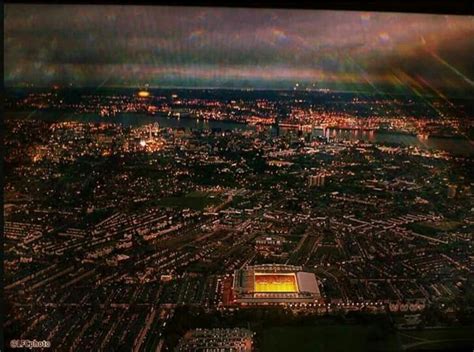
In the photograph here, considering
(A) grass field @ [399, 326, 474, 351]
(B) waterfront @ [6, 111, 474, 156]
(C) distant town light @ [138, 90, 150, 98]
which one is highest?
(C) distant town light @ [138, 90, 150, 98]

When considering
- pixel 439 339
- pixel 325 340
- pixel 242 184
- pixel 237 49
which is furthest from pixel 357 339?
pixel 237 49

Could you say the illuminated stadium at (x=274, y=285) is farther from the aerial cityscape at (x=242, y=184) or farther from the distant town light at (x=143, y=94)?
the distant town light at (x=143, y=94)

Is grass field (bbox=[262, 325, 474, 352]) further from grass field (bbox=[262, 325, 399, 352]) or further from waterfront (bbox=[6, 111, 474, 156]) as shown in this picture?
waterfront (bbox=[6, 111, 474, 156])

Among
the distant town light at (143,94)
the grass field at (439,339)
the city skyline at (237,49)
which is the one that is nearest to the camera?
the city skyline at (237,49)

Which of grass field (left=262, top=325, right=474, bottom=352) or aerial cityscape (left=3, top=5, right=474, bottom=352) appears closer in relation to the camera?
aerial cityscape (left=3, top=5, right=474, bottom=352)

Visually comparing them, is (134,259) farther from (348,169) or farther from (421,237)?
(421,237)

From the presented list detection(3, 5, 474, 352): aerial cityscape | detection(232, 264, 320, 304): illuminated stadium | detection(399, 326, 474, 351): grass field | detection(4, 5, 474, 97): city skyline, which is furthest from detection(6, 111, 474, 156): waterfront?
detection(399, 326, 474, 351): grass field

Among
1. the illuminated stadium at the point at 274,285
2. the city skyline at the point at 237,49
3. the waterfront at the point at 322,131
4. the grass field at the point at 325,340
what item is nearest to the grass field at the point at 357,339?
the grass field at the point at 325,340
